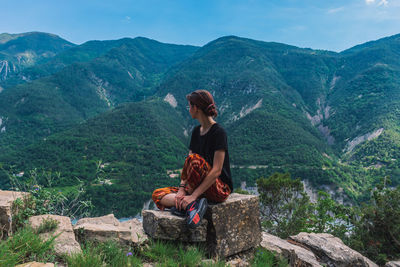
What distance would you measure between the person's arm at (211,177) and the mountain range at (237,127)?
60.6m

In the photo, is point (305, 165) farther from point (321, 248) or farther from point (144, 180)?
point (321, 248)

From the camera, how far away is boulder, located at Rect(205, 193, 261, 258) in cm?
365

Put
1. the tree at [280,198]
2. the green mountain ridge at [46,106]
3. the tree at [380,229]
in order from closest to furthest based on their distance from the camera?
the tree at [380,229], the tree at [280,198], the green mountain ridge at [46,106]

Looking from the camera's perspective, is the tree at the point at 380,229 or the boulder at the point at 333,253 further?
the tree at the point at 380,229

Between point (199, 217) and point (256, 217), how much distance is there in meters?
1.30

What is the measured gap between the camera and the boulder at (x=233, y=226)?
12.0 ft

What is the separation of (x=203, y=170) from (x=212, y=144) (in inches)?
15.6

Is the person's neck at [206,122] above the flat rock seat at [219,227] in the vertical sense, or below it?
above

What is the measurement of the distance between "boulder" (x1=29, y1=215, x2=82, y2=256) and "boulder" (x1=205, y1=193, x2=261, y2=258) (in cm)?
172

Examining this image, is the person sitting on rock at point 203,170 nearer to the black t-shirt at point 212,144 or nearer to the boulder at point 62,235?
the black t-shirt at point 212,144

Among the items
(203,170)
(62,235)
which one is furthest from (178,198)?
(62,235)

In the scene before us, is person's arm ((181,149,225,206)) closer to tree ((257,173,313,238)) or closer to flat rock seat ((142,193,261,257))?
flat rock seat ((142,193,261,257))

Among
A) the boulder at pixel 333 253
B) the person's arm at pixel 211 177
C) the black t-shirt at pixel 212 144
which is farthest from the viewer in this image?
the boulder at pixel 333 253

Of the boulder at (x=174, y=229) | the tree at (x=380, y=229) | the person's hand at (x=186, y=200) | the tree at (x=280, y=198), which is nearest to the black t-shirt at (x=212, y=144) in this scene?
the person's hand at (x=186, y=200)
